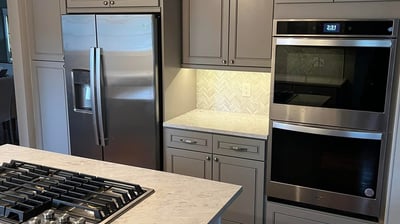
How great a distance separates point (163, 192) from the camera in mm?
1683

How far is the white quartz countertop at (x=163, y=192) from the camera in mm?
1466

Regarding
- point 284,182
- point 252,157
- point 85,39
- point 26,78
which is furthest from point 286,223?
point 26,78

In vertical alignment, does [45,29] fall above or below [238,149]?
above

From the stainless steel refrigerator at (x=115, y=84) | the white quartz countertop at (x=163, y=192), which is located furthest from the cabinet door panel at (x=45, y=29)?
the white quartz countertop at (x=163, y=192)

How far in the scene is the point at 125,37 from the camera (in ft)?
9.66

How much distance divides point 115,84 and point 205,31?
802 mm

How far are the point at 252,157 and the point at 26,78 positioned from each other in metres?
2.38

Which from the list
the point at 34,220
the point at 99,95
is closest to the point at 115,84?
the point at 99,95

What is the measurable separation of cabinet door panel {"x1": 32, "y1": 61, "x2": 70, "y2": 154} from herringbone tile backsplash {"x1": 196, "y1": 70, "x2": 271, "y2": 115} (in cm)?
128

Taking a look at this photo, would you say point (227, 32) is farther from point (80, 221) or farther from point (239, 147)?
point (80, 221)

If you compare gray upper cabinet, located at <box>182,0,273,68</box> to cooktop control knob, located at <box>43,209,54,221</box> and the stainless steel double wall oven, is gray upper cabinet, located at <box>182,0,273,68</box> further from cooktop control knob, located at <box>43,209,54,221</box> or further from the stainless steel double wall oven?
cooktop control knob, located at <box>43,209,54,221</box>

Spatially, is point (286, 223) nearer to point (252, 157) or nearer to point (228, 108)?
point (252, 157)

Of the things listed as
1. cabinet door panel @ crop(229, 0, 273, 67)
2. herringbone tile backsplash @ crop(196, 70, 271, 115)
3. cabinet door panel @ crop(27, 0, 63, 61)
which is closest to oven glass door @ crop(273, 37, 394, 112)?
cabinet door panel @ crop(229, 0, 273, 67)

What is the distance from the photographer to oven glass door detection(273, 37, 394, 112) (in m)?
2.28
